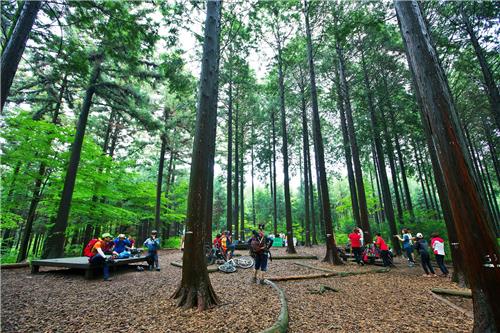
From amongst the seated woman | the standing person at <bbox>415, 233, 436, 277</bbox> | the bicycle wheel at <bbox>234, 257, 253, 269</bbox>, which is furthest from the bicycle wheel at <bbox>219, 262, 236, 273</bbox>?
the standing person at <bbox>415, 233, 436, 277</bbox>

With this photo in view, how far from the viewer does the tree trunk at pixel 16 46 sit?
5188 millimetres

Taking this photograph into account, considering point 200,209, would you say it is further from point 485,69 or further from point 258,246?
point 485,69

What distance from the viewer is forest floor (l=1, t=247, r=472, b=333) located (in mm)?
3791

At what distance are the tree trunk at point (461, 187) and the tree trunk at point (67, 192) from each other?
544 inches

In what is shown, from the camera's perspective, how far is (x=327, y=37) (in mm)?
12898

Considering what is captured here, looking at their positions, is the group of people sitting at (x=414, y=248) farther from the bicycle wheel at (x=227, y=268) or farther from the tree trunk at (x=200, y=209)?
the tree trunk at (x=200, y=209)

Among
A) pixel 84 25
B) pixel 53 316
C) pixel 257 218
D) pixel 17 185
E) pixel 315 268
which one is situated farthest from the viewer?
pixel 257 218

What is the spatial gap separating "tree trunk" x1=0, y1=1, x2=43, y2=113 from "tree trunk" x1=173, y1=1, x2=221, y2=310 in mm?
4341

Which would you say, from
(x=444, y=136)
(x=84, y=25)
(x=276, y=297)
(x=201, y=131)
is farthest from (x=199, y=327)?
(x=84, y=25)

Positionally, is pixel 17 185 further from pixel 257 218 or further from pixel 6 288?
pixel 257 218

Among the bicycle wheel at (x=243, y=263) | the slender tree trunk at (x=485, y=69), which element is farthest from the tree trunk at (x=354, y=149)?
the bicycle wheel at (x=243, y=263)

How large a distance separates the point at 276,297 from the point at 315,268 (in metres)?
4.70

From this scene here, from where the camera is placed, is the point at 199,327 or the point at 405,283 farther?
the point at 405,283

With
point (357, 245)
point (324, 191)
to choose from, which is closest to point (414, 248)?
point (357, 245)
